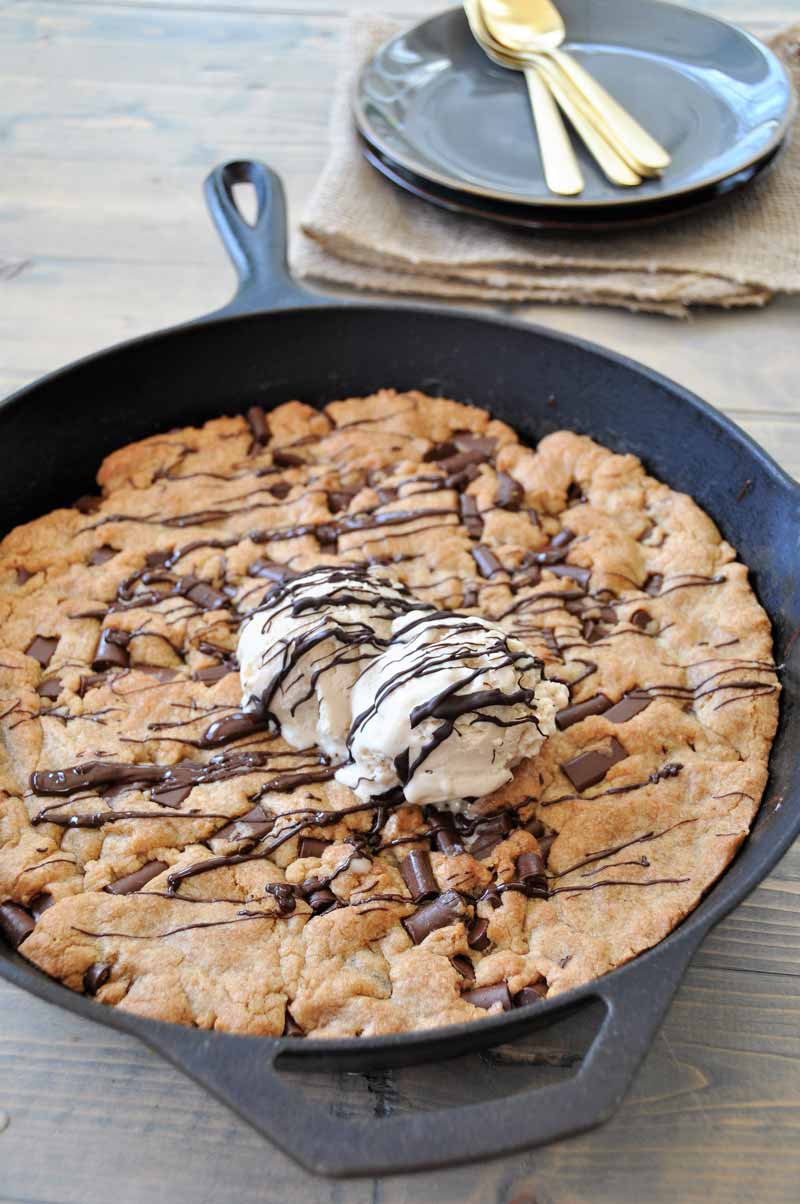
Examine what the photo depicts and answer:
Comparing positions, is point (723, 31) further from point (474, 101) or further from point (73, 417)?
point (73, 417)

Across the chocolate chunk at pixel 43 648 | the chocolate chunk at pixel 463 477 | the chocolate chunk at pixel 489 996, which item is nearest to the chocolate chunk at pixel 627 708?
the chocolate chunk at pixel 489 996

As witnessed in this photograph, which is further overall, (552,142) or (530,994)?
(552,142)

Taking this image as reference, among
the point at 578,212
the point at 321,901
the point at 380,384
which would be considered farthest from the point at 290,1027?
the point at 578,212

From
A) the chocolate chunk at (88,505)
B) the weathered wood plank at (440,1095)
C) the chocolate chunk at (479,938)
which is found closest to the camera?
the weathered wood plank at (440,1095)

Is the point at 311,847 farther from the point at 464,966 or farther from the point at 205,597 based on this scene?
the point at 205,597

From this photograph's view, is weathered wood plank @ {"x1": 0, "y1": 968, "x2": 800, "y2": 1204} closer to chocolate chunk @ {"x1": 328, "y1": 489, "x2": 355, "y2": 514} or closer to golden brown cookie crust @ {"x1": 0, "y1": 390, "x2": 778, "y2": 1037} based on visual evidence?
golden brown cookie crust @ {"x1": 0, "y1": 390, "x2": 778, "y2": 1037}

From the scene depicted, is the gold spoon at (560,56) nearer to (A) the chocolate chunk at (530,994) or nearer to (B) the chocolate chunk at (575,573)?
(B) the chocolate chunk at (575,573)
